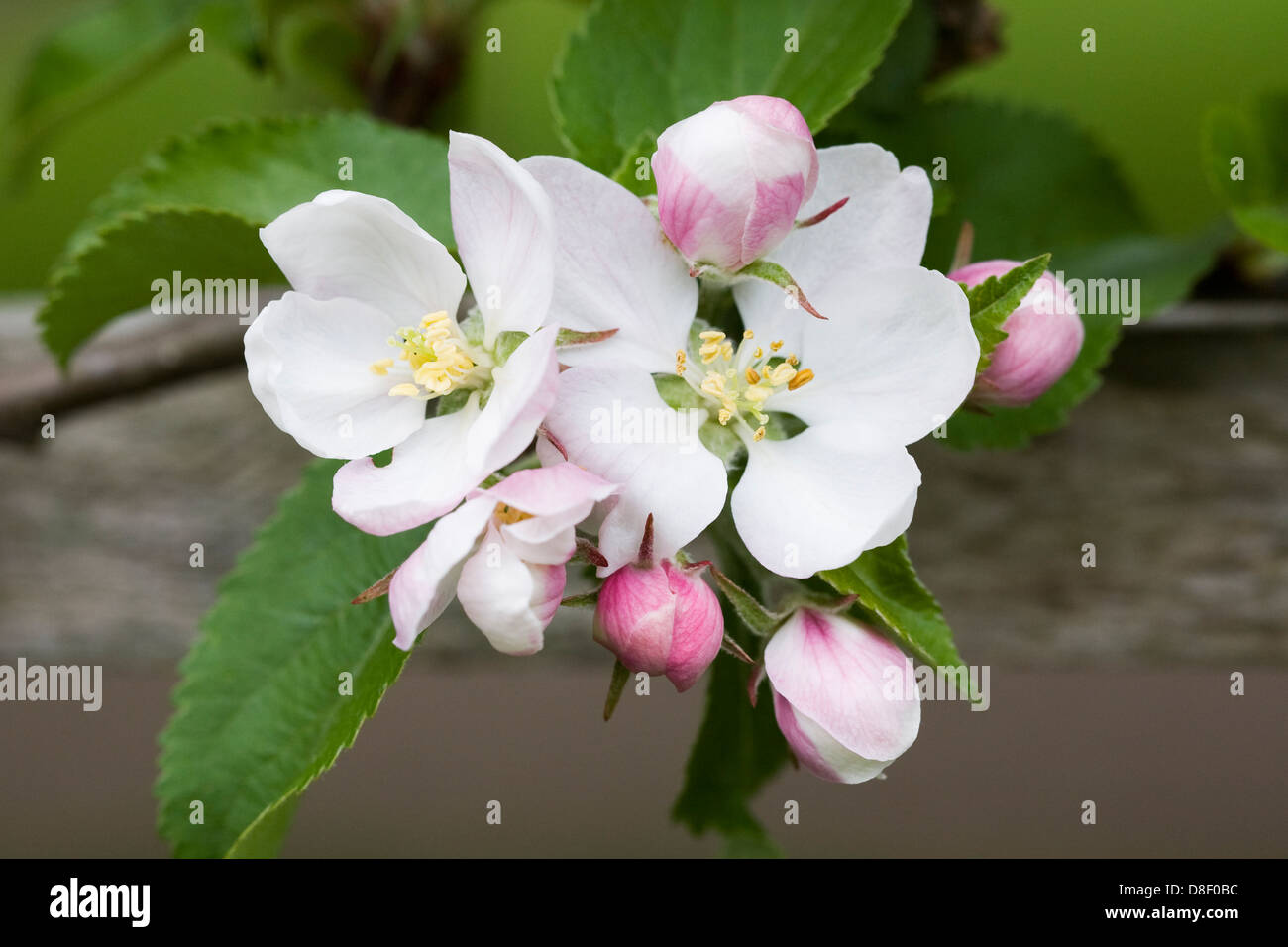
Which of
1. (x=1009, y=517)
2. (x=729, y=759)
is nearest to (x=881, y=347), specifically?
(x=729, y=759)

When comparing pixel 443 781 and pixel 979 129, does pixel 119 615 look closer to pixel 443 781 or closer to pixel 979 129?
pixel 443 781

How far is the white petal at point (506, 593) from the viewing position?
29cm

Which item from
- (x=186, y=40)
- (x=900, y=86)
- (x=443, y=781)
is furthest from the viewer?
(x=443, y=781)

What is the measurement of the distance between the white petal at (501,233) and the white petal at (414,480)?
0.13 feet

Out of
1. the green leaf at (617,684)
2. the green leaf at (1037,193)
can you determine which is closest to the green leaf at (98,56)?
the green leaf at (1037,193)

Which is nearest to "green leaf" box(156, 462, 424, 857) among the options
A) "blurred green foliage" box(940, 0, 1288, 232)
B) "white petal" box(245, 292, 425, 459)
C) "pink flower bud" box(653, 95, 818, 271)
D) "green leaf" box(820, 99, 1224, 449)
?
"white petal" box(245, 292, 425, 459)

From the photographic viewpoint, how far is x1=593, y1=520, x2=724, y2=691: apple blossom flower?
1.04ft

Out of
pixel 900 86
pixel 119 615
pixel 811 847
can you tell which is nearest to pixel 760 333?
pixel 900 86

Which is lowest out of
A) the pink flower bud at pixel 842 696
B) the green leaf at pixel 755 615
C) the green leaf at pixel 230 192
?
the pink flower bud at pixel 842 696

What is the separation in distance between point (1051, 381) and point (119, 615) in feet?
2.23

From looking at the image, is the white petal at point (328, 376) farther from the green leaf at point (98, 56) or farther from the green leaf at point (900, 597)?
the green leaf at point (98, 56)

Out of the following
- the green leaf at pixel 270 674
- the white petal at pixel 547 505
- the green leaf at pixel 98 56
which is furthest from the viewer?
the green leaf at pixel 98 56

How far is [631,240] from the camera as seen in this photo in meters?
0.35

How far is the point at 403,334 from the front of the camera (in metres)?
0.36
